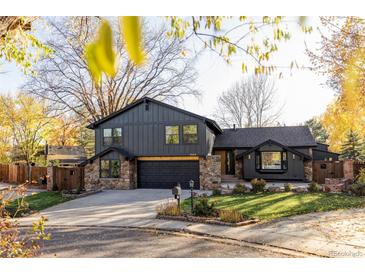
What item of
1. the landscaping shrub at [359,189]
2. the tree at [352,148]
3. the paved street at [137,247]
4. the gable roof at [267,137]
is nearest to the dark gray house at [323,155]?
the tree at [352,148]

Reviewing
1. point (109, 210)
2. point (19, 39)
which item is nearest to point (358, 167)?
point (109, 210)

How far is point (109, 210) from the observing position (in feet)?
26.3

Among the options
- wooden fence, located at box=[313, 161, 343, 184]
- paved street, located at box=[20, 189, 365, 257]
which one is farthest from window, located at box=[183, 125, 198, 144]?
wooden fence, located at box=[313, 161, 343, 184]

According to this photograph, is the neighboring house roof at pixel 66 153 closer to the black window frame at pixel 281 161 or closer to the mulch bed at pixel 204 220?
the black window frame at pixel 281 161

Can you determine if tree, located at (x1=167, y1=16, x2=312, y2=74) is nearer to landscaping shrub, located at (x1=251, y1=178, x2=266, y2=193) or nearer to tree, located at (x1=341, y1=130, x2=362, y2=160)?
landscaping shrub, located at (x1=251, y1=178, x2=266, y2=193)

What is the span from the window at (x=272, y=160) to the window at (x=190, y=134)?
3.28 meters

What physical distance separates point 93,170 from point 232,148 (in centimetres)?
652

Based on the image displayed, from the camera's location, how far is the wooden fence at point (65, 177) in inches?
484

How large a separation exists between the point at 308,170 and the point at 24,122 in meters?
11.2

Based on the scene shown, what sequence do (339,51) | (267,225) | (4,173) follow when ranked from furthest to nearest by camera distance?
(4,173), (267,225), (339,51)

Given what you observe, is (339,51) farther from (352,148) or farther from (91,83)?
(352,148)

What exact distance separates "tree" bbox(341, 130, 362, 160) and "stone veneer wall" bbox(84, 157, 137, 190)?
933cm

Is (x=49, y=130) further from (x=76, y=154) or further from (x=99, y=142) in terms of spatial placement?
(x=76, y=154)
